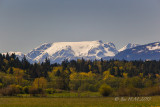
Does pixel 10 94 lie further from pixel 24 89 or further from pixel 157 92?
pixel 157 92

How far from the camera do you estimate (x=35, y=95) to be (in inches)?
2707

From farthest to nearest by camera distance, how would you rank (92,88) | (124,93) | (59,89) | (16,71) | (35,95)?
(16,71), (92,88), (59,89), (35,95), (124,93)

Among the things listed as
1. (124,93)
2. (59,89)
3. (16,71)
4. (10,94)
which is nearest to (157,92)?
(124,93)

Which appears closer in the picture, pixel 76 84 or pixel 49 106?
pixel 49 106

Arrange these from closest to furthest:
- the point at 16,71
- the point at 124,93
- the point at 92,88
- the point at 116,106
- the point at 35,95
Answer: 1. the point at 116,106
2. the point at 124,93
3. the point at 35,95
4. the point at 92,88
5. the point at 16,71

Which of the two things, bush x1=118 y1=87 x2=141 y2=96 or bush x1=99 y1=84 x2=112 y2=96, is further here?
bush x1=99 y1=84 x2=112 y2=96

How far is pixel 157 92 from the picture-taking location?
220ft

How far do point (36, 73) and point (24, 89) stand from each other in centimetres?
9233

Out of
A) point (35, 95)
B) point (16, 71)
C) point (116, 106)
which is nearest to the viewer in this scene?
point (116, 106)

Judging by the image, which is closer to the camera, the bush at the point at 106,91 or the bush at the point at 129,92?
the bush at the point at 129,92

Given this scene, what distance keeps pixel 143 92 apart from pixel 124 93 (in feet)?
16.8

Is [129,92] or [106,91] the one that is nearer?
[129,92]

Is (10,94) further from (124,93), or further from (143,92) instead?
(143,92)

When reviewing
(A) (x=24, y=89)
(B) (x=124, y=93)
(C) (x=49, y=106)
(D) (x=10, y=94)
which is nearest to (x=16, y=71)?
(A) (x=24, y=89)
